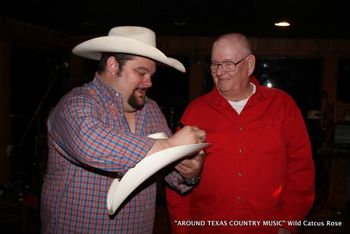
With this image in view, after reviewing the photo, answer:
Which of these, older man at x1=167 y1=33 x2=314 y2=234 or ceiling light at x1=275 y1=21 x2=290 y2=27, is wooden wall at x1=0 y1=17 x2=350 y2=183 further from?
older man at x1=167 y1=33 x2=314 y2=234

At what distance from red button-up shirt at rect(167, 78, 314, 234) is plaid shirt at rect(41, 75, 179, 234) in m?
0.38

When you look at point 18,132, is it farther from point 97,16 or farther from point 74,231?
point 74,231

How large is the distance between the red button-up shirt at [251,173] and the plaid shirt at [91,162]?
376mm

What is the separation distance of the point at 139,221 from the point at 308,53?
7.25 metres

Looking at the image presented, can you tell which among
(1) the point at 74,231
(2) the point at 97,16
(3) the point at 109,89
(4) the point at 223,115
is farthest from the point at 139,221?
(2) the point at 97,16

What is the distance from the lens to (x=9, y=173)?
6492 mm

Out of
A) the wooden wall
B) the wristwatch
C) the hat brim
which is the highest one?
the wooden wall

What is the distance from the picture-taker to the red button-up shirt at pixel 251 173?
208cm

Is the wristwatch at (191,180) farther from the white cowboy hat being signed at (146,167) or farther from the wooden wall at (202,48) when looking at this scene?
the wooden wall at (202,48)

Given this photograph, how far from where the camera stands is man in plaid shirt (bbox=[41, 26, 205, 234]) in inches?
53.4

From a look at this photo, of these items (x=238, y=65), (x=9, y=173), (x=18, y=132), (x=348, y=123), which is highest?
(x=238, y=65)

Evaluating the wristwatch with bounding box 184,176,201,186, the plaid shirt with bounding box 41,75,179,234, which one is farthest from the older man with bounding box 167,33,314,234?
the plaid shirt with bounding box 41,75,179,234

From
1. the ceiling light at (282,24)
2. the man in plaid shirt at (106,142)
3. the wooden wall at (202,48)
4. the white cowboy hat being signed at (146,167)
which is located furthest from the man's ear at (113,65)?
the wooden wall at (202,48)

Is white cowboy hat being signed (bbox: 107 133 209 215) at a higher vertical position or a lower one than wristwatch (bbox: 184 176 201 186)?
higher
